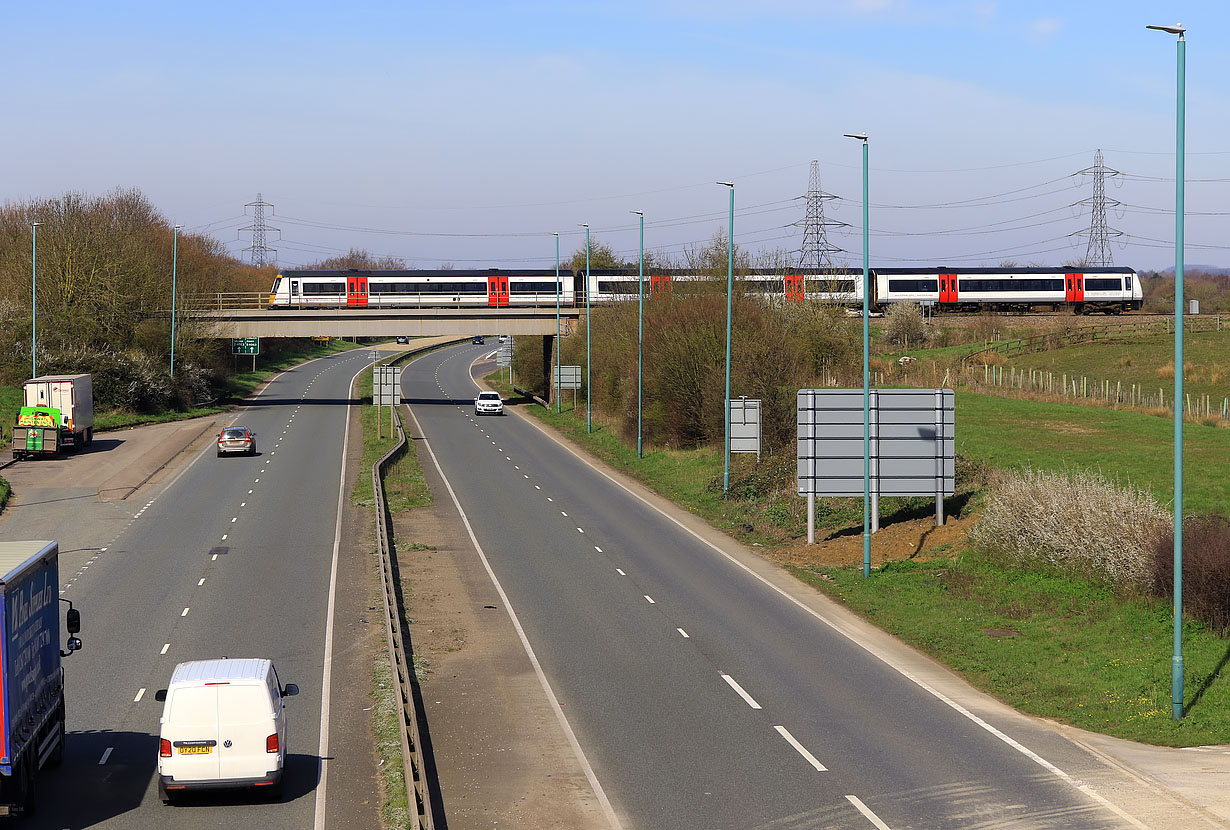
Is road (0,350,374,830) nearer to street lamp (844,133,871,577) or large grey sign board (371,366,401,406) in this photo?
large grey sign board (371,366,401,406)

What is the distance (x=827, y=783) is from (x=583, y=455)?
4343 centimetres

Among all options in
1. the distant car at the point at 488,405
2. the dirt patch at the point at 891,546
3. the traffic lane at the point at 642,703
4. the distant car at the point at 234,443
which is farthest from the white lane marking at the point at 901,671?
the distant car at the point at 488,405

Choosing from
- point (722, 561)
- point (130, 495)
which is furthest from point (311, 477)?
point (722, 561)

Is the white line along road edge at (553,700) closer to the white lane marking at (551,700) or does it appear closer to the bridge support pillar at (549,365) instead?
the white lane marking at (551,700)

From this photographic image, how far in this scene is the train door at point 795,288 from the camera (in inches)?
2638

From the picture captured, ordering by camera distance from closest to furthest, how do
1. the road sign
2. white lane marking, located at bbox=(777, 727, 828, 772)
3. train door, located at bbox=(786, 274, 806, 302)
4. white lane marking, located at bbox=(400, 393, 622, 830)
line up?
white lane marking, located at bbox=(400, 393, 622, 830)
white lane marking, located at bbox=(777, 727, 828, 772)
train door, located at bbox=(786, 274, 806, 302)
the road sign

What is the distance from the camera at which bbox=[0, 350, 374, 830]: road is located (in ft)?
48.7

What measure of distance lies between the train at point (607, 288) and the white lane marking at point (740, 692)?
73298mm

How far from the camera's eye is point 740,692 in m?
19.9

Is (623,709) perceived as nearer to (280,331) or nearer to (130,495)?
(130,495)

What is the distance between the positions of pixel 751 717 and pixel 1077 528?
37.0 ft

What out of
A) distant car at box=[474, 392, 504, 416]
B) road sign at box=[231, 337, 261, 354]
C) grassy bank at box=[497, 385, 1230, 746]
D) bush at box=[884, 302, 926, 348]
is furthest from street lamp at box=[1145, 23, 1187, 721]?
road sign at box=[231, 337, 261, 354]

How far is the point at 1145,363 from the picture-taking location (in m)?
70.2

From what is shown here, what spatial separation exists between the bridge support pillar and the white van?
69585mm
